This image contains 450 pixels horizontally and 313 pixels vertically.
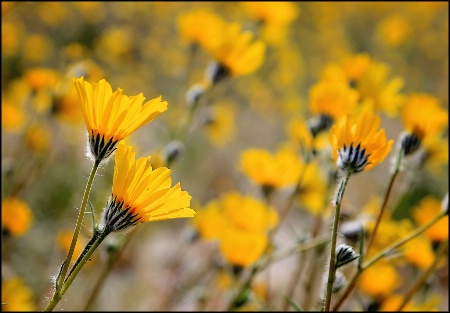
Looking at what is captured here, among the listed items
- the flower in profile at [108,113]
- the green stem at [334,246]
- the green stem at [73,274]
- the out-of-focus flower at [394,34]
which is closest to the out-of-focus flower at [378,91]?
the green stem at [334,246]

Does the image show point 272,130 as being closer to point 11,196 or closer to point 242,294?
point 11,196

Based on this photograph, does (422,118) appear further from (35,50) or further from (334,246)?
(35,50)

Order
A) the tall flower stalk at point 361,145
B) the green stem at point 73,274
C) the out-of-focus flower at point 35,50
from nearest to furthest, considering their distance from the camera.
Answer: the green stem at point 73,274, the tall flower stalk at point 361,145, the out-of-focus flower at point 35,50

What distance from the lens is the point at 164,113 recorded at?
21.9 ft

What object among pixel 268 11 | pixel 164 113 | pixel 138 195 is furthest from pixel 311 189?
pixel 164 113

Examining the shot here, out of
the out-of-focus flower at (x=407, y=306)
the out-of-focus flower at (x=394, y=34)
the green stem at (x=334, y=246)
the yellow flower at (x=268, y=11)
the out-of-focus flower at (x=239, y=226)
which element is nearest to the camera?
the green stem at (x=334, y=246)

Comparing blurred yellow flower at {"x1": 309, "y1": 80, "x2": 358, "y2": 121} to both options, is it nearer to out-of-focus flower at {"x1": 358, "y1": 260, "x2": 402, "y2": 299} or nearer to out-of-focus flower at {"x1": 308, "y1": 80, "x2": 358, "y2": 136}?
out-of-focus flower at {"x1": 308, "y1": 80, "x2": 358, "y2": 136}

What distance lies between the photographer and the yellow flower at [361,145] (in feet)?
4.96

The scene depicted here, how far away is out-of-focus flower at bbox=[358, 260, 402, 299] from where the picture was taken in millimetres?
2722

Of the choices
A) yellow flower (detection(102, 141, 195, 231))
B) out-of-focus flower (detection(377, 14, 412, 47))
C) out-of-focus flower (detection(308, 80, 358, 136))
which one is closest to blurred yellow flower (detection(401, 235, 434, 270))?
out-of-focus flower (detection(308, 80, 358, 136))

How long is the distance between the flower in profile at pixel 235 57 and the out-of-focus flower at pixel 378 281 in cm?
127

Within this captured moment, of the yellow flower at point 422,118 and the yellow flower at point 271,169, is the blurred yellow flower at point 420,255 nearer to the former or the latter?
the yellow flower at point 271,169

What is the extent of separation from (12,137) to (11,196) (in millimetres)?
3992

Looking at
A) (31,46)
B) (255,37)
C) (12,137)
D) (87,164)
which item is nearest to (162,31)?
(31,46)
